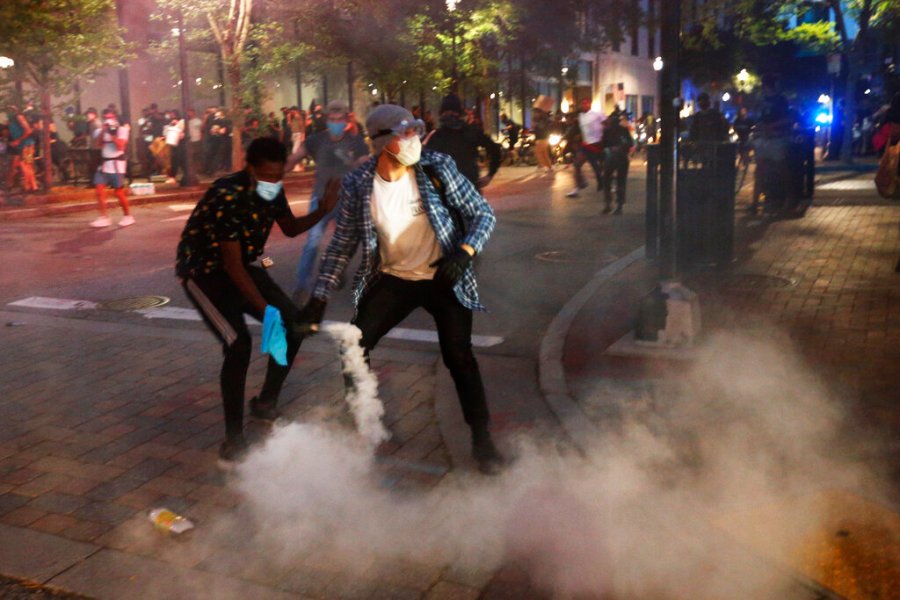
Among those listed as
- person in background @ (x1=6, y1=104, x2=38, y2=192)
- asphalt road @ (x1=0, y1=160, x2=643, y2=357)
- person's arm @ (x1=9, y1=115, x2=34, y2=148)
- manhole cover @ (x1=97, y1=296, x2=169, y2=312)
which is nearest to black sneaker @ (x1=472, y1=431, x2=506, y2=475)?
asphalt road @ (x1=0, y1=160, x2=643, y2=357)

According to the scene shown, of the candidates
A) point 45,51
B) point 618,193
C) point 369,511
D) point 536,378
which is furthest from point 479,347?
point 45,51

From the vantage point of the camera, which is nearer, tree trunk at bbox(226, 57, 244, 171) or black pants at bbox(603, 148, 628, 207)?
black pants at bbox(603, 148, 628, 207)

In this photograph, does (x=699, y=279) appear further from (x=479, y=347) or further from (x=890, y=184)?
(x=479, y=347)

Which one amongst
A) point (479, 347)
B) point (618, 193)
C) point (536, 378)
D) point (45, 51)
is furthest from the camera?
point (45, 51)

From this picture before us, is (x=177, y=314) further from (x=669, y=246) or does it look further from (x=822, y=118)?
(x=822, y=118)

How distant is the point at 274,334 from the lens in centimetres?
449

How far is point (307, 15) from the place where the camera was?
26984 millimetres

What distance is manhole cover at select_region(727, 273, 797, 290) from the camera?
853 centimetres

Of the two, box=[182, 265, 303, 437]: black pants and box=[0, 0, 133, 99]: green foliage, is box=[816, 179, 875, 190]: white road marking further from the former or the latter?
box=[182, 265, 303, 437]: black pants

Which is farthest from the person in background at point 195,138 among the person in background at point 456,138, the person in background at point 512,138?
the person in background at point 456,138

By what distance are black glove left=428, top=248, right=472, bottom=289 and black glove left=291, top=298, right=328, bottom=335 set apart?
0.61 meters

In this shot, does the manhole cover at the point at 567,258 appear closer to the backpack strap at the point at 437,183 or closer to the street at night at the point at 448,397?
the street at night at the point at 448,397

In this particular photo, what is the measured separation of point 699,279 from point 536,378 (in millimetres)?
3539

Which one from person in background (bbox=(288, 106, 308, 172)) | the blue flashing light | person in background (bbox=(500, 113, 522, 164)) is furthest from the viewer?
the blue flashing light
